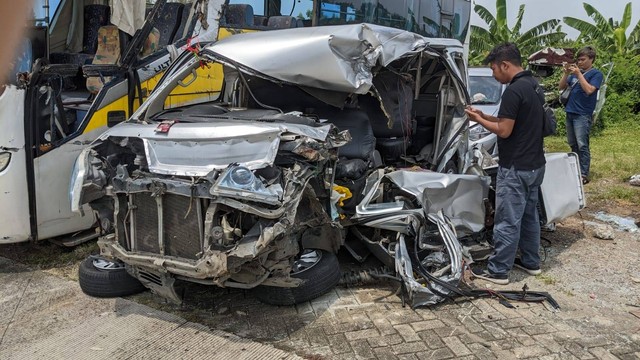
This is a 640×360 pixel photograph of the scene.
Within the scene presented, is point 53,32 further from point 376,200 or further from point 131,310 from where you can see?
point 376,200

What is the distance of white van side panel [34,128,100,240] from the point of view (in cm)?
476

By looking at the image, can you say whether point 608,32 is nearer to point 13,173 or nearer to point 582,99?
point 582,99

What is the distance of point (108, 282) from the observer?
4168 mm

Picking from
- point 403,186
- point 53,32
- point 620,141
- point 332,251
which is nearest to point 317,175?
point 332,251

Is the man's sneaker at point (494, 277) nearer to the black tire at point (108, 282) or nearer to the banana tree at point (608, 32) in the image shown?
the black tire at point (108, 282)

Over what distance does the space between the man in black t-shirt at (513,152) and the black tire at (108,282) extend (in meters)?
2.93

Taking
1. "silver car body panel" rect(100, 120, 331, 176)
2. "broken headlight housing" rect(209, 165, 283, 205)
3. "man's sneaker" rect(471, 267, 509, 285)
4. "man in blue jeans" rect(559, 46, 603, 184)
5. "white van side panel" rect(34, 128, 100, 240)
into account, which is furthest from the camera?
"man in blue jeans" rect(559, 46, 603, 184)

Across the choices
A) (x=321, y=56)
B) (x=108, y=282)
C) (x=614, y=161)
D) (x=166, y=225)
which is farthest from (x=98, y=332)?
(x=614, y=161)

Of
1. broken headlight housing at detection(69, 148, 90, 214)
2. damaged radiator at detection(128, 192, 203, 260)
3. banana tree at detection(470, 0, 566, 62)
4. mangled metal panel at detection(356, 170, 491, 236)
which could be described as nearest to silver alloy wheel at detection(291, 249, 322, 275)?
mangled metal panel at detection(356, 170, 491, 236)

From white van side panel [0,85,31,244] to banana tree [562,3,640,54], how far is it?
18375 mm

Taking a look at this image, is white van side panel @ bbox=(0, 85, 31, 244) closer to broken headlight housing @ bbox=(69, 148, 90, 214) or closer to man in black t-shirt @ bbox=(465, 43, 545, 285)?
broken headlight housing @ bbox=(69, 148, 90, 214)

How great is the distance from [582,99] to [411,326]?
5208 mm

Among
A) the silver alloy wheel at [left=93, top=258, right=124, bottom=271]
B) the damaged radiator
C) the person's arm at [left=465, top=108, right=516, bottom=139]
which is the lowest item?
the silver alloy wheel at [left=93, top=258, right=124, bottom=271]

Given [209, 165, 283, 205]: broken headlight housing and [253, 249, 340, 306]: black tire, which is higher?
[209, 165, 283, 205]: broken headlight housing
